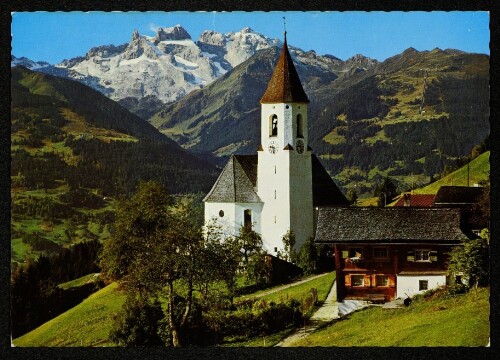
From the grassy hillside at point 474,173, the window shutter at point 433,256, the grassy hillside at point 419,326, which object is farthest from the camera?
the grassy hillside at point 474,173

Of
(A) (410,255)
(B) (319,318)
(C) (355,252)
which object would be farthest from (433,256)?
Answer: (B) (319,318)

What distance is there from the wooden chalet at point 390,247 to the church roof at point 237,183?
6.18 m

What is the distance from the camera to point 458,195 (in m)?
26.5

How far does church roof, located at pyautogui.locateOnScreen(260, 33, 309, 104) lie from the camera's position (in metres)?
30.6

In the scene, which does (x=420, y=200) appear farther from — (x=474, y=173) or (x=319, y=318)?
(x=319, y=318)

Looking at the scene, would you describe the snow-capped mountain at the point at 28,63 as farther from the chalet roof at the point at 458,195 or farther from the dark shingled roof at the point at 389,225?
the chalet roof at the point at 458,195

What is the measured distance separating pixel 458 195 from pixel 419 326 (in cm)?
480

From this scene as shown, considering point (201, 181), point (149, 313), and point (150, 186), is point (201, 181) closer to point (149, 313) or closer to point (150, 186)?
point (150, 186)

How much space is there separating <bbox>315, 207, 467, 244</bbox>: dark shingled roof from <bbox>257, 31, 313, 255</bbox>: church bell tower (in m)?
5.08

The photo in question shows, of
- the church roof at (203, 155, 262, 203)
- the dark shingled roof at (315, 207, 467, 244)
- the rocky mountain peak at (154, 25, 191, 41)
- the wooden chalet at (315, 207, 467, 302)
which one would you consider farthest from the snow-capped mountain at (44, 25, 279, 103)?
the wooden chalet at (315, 207, 467, 302)

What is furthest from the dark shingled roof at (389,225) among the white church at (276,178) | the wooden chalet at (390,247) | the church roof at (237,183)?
the church roof at (237,183)

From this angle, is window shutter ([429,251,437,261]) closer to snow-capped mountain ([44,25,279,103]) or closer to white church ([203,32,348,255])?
white church ([203,32,348,255])

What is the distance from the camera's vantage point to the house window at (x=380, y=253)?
2480 centimetres
